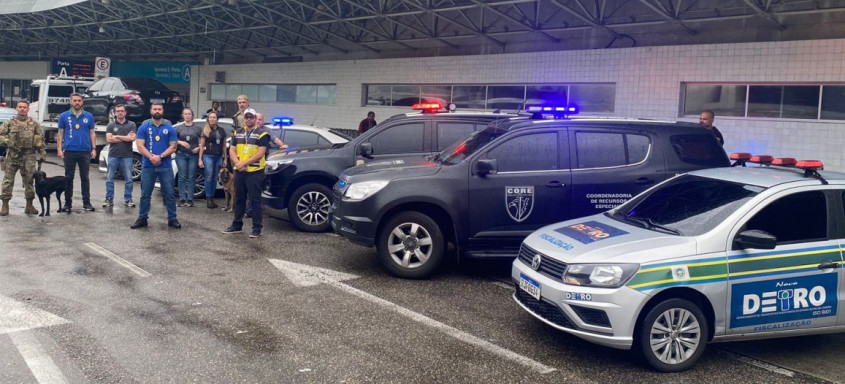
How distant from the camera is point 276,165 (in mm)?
9859

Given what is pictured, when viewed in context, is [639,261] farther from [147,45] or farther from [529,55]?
[147,45]

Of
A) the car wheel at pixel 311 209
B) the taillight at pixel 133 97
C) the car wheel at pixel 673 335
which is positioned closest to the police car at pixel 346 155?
the car wheel at pixel 311 209

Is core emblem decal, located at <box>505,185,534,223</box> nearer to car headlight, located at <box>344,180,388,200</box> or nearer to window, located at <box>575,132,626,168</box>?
window, located at <box>575,132,626,168</box>

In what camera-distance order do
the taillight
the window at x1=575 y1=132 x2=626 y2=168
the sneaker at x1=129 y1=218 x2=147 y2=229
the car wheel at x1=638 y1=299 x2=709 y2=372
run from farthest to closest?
1. the taillight
2. the sneaker at x1=129 y1=218 x2=147 y2=229
3. the window at x1=575 y1=132 x2=626 y2=168
4. the car wheel at x1=638 y1=299 x2=709 y2=372

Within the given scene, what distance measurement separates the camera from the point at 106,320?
5.62 meters

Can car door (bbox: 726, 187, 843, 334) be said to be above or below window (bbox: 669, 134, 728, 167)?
below

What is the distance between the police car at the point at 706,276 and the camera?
4824 millimetres

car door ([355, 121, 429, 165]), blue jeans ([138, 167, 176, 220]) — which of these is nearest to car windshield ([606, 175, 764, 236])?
car door ([355, 121, 429, 165])

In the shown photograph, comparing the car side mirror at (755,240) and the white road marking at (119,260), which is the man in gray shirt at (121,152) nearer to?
the white road marking at (119,260)

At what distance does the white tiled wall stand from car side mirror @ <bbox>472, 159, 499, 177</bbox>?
29.7 ft

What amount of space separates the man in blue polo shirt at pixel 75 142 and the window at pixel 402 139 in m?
4.89

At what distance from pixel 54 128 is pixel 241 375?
20096 millimetres

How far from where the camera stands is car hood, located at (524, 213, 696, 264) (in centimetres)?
488

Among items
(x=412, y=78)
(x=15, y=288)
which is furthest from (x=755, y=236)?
(x=412, y=78)
